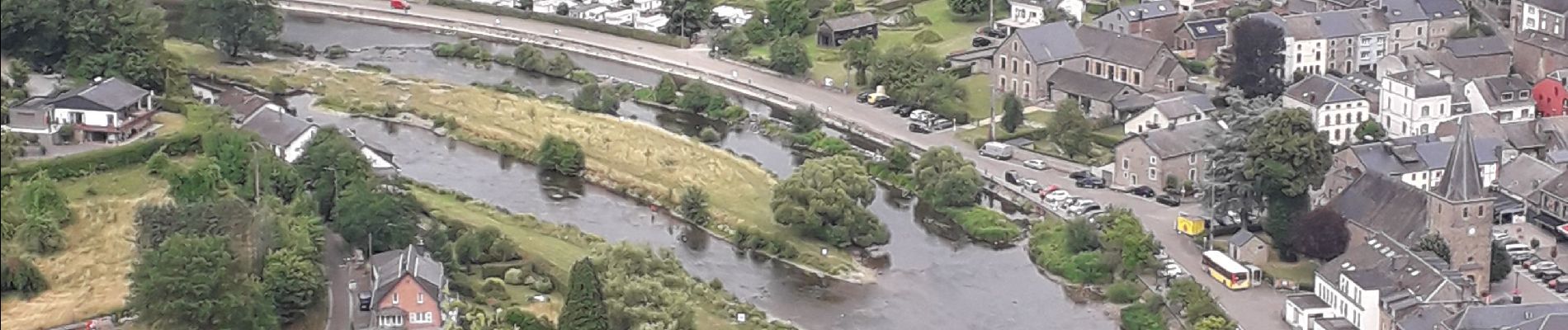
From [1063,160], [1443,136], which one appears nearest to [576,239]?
[1063,160]

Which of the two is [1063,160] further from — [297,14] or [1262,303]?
[297,14]

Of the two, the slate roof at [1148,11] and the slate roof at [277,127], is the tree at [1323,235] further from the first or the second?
the slate roof at [277,127]

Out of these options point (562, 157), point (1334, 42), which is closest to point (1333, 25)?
point (1334, 42)

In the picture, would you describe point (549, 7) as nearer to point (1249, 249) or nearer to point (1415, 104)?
point (1415, 104)

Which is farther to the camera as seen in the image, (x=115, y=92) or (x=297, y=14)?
(x=297, y=14)

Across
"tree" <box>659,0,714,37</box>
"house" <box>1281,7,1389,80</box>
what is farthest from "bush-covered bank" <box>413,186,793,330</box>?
"house" <box>1281,7,1389,80</box>

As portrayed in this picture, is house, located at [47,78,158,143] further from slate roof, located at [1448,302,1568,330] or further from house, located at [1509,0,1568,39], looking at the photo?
house, located at [1509,0,1568,39]
